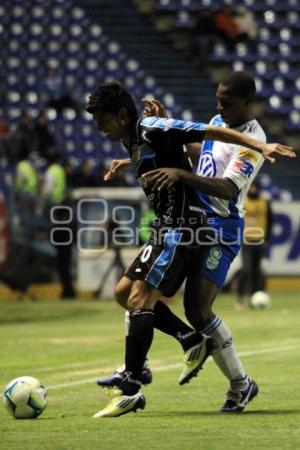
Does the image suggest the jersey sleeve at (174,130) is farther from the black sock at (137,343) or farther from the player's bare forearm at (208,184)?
the black sock at (137,343)

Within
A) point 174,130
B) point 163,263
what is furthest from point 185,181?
point 163,263

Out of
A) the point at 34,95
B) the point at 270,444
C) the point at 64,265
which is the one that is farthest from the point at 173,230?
the point at 34,95

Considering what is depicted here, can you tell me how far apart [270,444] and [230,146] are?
7.55 feet

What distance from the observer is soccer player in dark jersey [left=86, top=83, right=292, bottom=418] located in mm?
7551

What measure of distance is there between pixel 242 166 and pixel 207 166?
0.36 meters

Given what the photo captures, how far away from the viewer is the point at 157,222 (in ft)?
25.7

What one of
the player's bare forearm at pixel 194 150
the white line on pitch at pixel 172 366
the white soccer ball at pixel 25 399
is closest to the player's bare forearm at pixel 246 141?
the player's bare forearm at pixel 194 150

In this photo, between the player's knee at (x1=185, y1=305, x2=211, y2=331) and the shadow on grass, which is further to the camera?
the shadow on grass

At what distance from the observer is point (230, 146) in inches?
317

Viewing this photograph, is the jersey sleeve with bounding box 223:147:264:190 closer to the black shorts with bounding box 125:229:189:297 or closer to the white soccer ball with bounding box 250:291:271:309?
the black shorts with bounding box 125:229:189:297

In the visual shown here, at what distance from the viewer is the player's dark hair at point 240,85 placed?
25.9 feet

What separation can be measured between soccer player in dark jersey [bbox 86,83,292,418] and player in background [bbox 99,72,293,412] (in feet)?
0.41

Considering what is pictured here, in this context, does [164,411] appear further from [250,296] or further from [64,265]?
[64,265]

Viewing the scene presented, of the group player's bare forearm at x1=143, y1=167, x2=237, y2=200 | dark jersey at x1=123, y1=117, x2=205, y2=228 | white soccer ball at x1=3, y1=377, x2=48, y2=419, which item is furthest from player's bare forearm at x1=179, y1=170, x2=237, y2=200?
white soccer ball at x1=3, y1=377, x2=48, y2=419
